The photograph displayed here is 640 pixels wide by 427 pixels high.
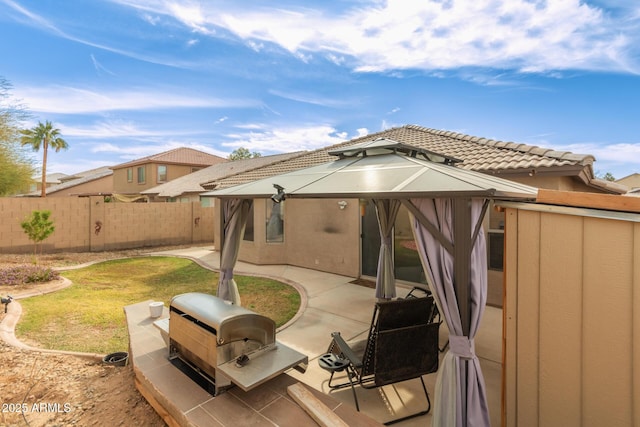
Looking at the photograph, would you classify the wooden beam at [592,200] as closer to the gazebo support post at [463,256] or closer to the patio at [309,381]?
the gazebo support post at [463,256]

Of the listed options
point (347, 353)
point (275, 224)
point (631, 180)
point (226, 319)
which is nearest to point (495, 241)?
point (347, 353)

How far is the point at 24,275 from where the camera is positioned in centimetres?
888

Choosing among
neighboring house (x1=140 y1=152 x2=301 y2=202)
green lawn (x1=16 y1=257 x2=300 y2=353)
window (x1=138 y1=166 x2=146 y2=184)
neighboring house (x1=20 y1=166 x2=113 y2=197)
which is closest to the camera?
green lawn (x1=16 y1=257 x2=300 y2=353)

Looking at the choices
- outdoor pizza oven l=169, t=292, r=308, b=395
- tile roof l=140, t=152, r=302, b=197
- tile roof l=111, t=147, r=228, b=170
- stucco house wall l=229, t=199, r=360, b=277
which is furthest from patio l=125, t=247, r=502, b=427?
tile roof l=111, t=147, r=228, b=170

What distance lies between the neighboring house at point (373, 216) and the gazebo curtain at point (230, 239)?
468 cm

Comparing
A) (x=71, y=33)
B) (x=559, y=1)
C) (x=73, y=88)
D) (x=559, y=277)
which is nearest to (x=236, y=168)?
(x=73, y=88)

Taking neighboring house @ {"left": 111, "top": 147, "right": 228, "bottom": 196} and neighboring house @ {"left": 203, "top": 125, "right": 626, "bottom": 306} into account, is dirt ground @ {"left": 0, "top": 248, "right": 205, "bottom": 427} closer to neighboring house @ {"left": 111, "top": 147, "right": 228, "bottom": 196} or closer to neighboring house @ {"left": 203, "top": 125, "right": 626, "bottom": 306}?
neighboring house @ {"left": 203, "top": 125, "right": 626, "bottom": 306}

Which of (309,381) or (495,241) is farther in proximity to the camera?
(495,241)

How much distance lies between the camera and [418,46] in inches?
342

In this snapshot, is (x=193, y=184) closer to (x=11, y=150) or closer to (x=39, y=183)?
(x=39, y=183)

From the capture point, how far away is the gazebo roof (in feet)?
10.7

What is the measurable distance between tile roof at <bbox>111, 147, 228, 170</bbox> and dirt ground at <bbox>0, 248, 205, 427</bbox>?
2797 centimetres

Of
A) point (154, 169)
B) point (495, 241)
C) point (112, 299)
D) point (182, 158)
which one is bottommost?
point (112, 299)

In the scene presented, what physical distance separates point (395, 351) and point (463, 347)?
2.99 feet
